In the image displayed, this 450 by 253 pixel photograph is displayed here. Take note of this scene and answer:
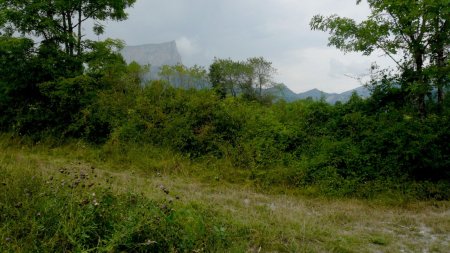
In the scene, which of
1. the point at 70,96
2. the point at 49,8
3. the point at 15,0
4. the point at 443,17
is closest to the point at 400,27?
the point at 443,17

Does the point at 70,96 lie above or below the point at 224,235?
above

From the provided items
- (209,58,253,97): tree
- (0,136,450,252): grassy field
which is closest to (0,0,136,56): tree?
(0,136,450,252): grassy field

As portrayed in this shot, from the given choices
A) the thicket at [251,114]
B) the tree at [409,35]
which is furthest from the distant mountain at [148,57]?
the tree at [409,35]

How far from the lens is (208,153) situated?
37.0ft

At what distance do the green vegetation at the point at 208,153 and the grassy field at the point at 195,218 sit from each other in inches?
1.0

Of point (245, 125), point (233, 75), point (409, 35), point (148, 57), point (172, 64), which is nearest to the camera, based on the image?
point (409, 35)

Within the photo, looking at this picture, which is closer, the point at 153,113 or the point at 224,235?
the point at 224,235

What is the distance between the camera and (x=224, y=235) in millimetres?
4684

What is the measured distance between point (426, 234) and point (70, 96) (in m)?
11.9

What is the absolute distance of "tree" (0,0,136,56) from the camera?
12781 millimetres

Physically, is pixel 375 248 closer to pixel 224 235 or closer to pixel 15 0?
pixel 224 235

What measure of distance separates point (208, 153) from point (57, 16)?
27.8ft

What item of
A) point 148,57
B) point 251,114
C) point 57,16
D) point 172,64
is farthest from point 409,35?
point 148,57

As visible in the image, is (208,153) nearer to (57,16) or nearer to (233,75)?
(57,16)
